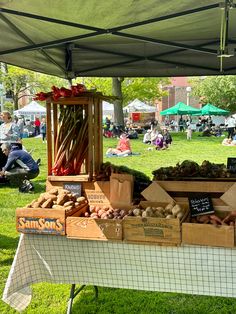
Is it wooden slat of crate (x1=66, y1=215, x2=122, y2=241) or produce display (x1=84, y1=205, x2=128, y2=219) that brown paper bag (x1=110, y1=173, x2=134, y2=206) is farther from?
wooden slat of crate (x1=66, y1=215, x2=122, y2=241)

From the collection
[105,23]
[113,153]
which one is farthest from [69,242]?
[113,153]

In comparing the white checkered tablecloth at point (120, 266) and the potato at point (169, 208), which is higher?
the potato at point (169, 208)

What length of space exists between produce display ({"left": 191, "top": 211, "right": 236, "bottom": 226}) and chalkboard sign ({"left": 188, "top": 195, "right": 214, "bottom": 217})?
4 cm

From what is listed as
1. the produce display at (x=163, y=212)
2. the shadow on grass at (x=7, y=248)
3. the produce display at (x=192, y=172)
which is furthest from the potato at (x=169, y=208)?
the shadow on grass at (x=7, y=248)

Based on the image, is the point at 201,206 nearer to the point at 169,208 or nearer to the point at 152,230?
the point at 169,208

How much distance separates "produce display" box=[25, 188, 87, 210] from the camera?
276cm

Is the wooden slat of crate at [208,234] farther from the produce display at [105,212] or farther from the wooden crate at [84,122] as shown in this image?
the wooden crate at [84,122]

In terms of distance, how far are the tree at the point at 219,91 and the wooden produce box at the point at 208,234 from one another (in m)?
34.1

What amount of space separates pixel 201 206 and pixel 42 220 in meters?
1.06

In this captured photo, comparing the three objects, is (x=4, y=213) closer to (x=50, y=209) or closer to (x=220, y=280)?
(x=50, y=209)

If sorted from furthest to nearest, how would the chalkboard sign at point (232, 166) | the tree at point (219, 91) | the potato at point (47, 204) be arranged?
the tree at point (219, 91) → the chalkboard sign at point (232, 166) → the potato at point (47, 204)

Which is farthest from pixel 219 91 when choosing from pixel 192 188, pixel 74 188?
pixel 74 188

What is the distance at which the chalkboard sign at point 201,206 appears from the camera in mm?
2670

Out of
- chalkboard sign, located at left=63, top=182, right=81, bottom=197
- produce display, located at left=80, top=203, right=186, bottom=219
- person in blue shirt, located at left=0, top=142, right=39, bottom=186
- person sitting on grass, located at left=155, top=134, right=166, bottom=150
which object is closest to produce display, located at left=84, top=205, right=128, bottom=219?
produce display, located at left=80, top=203, right=186, bottom=219
